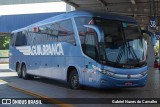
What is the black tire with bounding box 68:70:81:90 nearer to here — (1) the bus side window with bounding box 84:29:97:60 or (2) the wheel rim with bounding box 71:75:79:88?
(2) the wheel rim with bounding box 71:75:79:88

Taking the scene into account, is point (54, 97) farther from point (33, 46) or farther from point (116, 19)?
point (33, 46)

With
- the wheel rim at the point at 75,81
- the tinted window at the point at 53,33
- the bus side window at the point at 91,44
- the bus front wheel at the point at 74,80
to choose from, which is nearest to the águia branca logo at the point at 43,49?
the tinted window at the point at 53,33

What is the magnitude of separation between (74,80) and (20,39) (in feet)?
30.7

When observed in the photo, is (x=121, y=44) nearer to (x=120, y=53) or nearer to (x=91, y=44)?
(x=120, y=53)

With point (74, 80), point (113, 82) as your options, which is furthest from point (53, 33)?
point (113, 82)

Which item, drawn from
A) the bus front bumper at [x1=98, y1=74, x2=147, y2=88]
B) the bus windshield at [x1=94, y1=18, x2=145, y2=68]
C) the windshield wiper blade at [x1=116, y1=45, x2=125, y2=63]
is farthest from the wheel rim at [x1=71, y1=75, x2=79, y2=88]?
the windshield wiper blade at [x1=116, y1=45, x2=125, y2=63]

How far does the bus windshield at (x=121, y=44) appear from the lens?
46.1ft

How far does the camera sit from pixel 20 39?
24.3 metres

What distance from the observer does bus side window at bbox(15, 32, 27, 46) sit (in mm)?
23413

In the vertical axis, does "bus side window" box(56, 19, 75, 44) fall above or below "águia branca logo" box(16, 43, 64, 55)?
above

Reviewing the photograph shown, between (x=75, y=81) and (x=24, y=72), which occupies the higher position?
(x=75, y=81)

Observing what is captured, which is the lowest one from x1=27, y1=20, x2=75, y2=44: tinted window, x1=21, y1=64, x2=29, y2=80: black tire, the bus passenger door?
x1=21, y1=64, x2=29, y2=80: black tire

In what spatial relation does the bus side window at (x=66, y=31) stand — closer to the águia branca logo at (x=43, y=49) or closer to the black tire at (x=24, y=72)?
the águia branca logo at (x=43, y=49)

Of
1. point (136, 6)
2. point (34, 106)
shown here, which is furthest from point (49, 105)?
point (136, 6)
